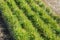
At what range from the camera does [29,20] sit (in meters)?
5.39

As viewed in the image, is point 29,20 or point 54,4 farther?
point 54,4

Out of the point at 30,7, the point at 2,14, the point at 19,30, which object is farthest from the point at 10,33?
the point at 30,7

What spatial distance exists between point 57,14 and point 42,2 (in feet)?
2.15

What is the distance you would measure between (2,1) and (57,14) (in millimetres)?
1481

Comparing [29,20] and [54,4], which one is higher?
[54,4]

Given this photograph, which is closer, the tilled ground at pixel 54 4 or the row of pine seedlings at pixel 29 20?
the row of pine seedlings at pixel 29 20

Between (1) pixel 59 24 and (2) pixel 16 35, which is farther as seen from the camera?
(1) pixel 59 24

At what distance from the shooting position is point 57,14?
5.76 m

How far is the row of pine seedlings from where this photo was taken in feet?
15.8

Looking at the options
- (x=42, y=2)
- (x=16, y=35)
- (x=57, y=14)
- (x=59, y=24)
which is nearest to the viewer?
(x=16, y=35)

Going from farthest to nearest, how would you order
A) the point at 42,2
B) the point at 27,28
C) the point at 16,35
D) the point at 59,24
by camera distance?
the point at 42,2
the point at 59,24
the point at 27,28
the point at 16,35

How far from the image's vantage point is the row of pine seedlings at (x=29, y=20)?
4.83 metres

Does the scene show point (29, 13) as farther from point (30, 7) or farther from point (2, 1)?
point (2, 1)

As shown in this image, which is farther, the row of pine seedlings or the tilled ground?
the tilled ground
